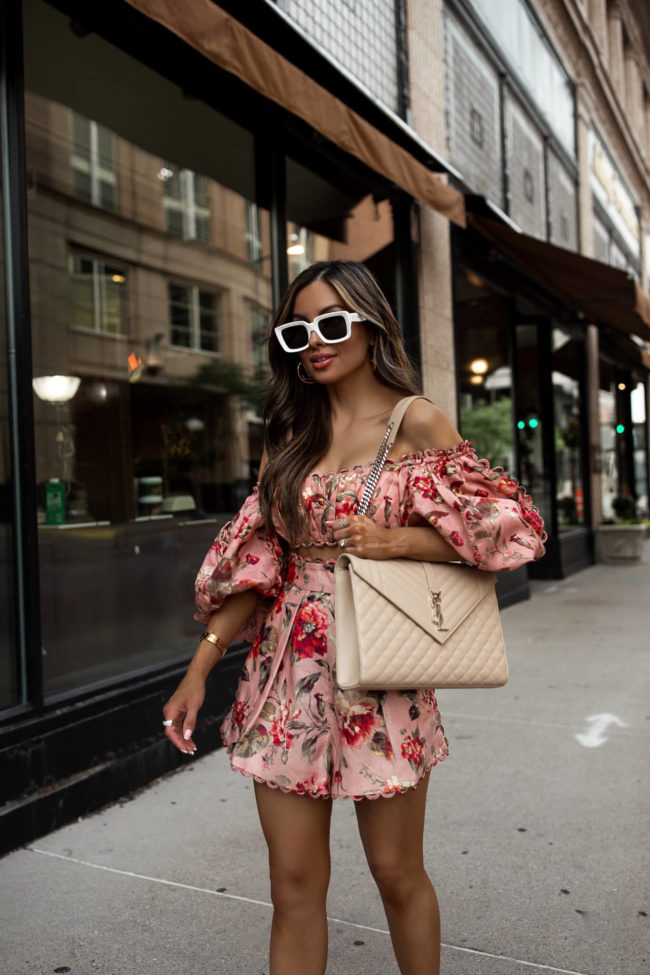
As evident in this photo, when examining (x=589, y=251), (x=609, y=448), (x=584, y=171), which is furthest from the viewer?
(x=609, y=448)

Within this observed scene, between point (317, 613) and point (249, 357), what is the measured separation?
5.16 meters

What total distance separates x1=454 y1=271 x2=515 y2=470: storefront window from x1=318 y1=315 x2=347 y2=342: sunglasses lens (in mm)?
6503

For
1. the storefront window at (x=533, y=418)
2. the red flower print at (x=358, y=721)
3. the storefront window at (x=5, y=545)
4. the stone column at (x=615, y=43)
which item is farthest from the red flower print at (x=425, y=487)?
the stone column at (x=615, y=43)

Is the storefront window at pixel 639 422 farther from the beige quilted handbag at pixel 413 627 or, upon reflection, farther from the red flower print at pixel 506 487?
the beige quilted handbag at pixel 413 627

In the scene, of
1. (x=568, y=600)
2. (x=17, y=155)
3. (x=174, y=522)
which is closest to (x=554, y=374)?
(x=568, y=600)

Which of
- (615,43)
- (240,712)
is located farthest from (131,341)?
(615,43)

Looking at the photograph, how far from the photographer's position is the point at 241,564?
2.01m

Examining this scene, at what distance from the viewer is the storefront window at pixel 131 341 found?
493 cm

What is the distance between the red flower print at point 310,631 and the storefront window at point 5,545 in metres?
2.13

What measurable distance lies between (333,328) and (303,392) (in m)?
0.26

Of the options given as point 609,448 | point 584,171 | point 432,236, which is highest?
point 584,171

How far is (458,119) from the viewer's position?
8547 mm

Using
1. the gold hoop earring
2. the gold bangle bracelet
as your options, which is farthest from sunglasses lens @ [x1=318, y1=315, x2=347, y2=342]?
the gold bangle bracelet

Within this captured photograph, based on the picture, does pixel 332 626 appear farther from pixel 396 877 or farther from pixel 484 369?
pixel 484 369
